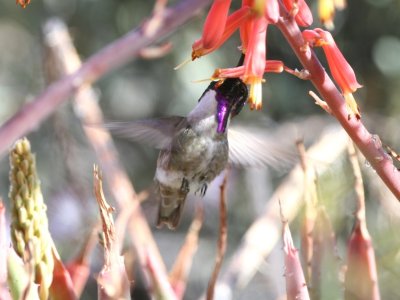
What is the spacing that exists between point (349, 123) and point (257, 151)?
68cm

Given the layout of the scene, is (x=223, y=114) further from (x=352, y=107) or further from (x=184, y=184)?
(x=352, y=107)

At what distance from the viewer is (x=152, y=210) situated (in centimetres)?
195

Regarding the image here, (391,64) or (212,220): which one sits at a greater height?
(391,64)

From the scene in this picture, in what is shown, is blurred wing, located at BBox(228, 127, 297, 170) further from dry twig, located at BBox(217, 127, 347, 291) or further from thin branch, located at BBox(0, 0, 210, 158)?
thin branch, located at BBox(0, 0, 210, 158)

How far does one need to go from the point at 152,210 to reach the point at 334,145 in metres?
0.47

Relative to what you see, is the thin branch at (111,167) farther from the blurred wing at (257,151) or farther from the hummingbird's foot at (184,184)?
the blurred wing at (257,151)

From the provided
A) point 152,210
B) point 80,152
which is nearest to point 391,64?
point 80,152

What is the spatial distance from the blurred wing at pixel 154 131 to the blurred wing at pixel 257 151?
13 centimetres

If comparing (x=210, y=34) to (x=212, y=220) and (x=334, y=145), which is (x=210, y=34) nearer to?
(x=334, y=145)

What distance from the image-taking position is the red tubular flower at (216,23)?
3.35ft

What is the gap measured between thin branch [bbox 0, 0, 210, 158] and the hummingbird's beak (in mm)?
762

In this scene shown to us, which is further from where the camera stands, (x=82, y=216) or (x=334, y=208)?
(x=82, y=216)

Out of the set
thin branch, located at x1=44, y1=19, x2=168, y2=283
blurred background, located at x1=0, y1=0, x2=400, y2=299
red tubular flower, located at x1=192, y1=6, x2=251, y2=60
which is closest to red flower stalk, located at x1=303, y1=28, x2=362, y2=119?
red tubular flower, located at x1=192, y1=6, x2=251, y2=60

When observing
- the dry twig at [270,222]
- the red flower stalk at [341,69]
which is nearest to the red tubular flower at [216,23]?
the red flower stalk at [341,69]
